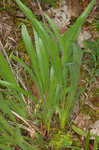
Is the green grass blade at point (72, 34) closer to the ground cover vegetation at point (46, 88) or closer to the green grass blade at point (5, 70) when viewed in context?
the ground cover vegetation at point (46, 88)

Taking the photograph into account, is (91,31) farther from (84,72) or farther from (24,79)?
(24,79)

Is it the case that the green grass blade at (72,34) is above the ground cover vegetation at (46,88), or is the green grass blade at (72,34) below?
above

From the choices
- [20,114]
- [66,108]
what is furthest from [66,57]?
[20,114]

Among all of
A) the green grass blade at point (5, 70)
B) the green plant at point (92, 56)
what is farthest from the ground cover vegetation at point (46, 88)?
the green plant at point (92, 56)

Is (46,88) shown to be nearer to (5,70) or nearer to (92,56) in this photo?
(5,70)

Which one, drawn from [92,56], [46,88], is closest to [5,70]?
[46,88]

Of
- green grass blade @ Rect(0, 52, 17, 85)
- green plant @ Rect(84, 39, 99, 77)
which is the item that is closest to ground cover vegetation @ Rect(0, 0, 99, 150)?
green grass blade @ Rect(0, 52, 17, 85)

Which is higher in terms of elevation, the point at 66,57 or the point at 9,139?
the point at 66,57

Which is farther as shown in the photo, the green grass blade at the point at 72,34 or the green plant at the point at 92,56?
the green plant at the point at 92,56
